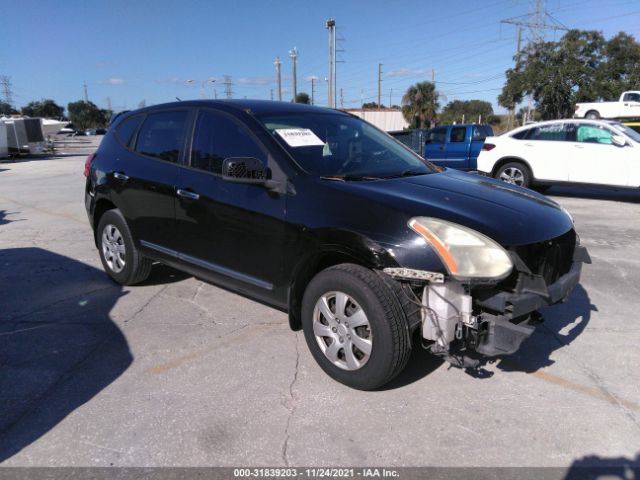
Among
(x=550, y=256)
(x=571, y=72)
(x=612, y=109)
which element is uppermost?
(x=571, y=72)

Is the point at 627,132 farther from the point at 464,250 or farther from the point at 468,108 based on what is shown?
the point at 468,108

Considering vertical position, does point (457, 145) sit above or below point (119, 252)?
above

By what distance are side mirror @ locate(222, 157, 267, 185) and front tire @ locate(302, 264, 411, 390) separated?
0.81 meters

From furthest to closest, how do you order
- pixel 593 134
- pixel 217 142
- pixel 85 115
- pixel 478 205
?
1. pixel 85 115
2. pixel 593 134
3. pixel 217 142
4. pixel 478 205

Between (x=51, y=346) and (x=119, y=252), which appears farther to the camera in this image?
(x=119, y=252)

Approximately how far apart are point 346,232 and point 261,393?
1.15 meters

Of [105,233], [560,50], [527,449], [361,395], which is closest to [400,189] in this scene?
[361,395]

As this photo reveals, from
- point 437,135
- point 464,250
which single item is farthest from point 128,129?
point 437,135

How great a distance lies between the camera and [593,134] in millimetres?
9930

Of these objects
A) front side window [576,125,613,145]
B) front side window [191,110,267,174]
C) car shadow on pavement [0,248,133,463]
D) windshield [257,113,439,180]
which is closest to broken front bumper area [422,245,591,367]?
windshield [257,113,439,180]

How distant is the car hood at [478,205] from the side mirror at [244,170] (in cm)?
60

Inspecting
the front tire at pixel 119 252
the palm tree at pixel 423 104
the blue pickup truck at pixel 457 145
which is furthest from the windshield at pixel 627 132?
the palm tree at pixel 423 104

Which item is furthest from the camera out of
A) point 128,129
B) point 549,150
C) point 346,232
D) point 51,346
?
point 549,150

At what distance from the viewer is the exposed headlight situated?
269cm
